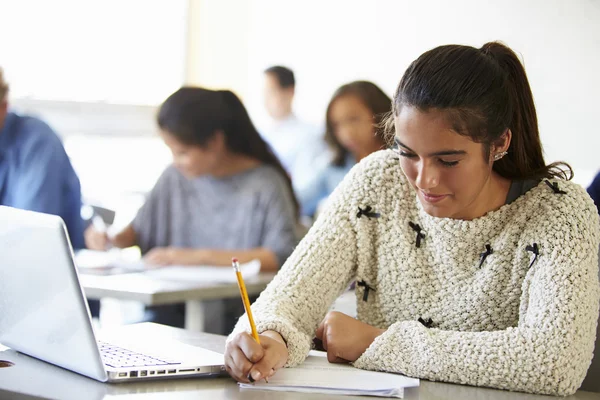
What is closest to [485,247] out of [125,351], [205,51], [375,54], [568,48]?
[125,351]

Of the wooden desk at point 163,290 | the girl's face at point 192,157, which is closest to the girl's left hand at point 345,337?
the wooden desk at point 163,290

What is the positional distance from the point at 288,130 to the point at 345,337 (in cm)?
460

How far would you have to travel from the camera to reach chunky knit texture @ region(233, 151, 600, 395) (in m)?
1.31

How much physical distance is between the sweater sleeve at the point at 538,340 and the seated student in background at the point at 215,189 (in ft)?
5.91

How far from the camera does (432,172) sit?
135 centimetres

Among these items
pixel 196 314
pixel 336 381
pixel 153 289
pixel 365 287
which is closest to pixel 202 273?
pixel 196 314

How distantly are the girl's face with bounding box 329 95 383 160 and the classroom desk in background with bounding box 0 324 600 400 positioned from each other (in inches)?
96.6

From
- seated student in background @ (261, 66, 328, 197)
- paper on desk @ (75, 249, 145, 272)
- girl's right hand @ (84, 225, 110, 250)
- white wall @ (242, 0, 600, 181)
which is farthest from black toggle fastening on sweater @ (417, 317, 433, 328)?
seated student in background @ (261, 66, 328, 197)

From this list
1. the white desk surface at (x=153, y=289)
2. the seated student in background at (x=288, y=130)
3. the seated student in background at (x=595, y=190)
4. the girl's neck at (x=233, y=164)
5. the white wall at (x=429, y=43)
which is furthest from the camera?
the seated student in background at (x=288, y=130)

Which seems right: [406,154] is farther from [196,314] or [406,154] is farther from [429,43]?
[429,43]

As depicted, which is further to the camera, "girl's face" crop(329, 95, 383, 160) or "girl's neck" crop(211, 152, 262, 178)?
"girl's face" crop(329, 95, 383, 160)

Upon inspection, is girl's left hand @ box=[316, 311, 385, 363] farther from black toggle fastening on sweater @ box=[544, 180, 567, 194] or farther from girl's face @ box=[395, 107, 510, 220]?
black toggle fastening on sweater @ box=[544, 180, 567, 194]

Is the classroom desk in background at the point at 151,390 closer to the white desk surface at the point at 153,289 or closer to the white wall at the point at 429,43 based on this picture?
the white desk surface at the point at 153,289

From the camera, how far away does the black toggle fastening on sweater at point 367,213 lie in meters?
1.62
